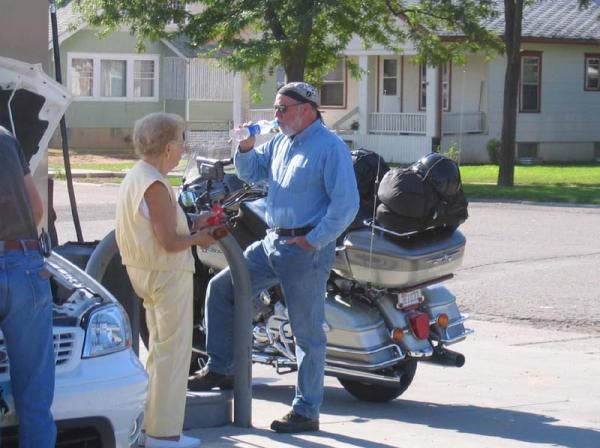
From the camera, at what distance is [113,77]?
43.3 m

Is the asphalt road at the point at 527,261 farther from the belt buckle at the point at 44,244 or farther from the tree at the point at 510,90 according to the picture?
the belt buckle at the point at 44,244

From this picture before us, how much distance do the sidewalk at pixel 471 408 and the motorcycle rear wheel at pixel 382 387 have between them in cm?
6

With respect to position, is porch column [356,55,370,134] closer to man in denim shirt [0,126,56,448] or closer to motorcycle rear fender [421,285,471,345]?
motorcycle rear fender [421,285,471,345]

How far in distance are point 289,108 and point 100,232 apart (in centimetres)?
1105

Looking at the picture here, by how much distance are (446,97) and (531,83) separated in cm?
299

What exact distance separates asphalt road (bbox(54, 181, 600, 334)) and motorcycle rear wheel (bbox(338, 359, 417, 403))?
11.2 feet

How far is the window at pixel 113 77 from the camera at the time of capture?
4256cm

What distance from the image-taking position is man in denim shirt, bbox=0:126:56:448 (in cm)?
468

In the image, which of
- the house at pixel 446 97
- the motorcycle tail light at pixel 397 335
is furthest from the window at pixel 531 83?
the motorcycle tail light at pixel 397 335

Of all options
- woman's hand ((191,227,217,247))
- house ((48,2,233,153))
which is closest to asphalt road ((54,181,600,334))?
woman's hand ((191,227,217,247))

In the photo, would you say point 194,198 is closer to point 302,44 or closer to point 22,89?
point 22,89

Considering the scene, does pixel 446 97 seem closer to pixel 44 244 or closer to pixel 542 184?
pixel 542 184

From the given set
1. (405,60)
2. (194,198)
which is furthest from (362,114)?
(194,198)

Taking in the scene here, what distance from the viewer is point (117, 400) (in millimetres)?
4977
